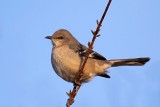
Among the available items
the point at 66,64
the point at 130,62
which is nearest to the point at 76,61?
the point at 66,64

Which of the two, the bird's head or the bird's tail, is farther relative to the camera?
the bird's head

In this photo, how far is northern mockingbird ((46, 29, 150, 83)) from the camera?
6664 mm

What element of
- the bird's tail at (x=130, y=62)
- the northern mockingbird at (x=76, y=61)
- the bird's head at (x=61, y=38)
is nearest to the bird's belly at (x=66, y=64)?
the northern mockingbird at (x=76, y=61)

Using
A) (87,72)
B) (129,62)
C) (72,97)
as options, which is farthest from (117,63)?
(72,97)

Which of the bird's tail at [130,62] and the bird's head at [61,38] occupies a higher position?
the bird's head at [61,38]

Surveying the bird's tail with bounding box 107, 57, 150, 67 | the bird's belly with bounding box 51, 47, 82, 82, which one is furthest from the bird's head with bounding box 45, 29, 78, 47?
the bird's tail with bounding box 107, 57, 150, 67

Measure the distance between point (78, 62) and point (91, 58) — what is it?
25.6 inches

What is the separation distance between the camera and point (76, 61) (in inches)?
261

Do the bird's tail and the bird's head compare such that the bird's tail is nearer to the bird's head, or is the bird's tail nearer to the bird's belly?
the bird's belly

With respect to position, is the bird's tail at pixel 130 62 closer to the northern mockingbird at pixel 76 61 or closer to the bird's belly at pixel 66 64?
the northern mockingbird at pixel 76 61

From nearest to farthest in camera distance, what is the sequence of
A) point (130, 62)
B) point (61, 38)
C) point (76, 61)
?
point (76, 61)
point (130, 62)
point (61, 38)

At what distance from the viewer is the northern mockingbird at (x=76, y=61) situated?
6.66 metres

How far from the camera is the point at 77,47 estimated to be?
23.5 feet

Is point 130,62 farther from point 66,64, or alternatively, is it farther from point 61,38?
point 61,38
